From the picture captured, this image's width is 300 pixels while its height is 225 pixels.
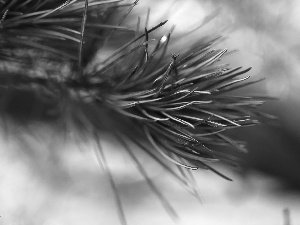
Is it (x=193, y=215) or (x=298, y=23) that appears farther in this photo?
(x=298, y=23)

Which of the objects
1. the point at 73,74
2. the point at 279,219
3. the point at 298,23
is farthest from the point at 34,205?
the point at 298,23

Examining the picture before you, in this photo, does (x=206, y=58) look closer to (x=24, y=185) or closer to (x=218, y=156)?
(x=218, y=156)

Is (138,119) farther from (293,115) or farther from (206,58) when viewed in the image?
(293,115)

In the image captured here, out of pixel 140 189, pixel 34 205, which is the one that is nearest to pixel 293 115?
pixel 140 189

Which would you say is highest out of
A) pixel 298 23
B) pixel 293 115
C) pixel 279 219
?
pixel 298 23

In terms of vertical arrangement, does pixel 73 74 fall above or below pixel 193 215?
above

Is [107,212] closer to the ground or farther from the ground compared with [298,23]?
closer to the ground
